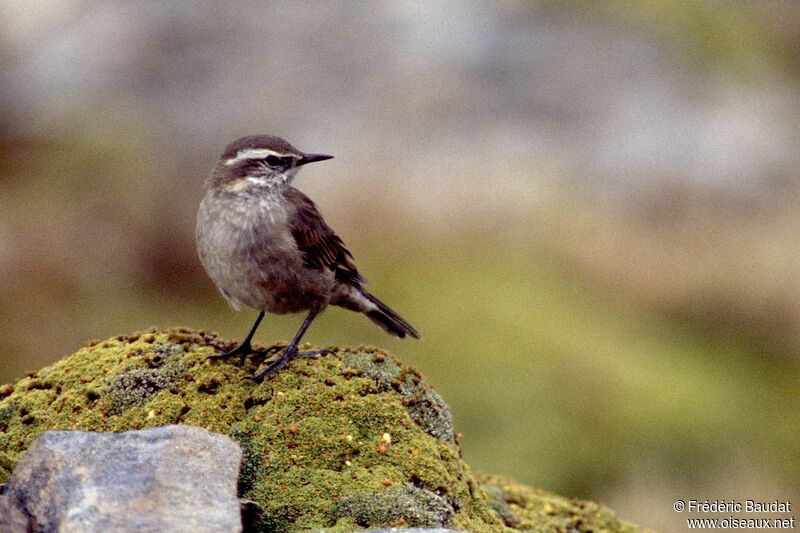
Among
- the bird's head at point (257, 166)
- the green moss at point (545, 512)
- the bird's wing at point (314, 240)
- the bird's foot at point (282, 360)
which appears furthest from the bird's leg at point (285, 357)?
the green moss at point (545, 512)

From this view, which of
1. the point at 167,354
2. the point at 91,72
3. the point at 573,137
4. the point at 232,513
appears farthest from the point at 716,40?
the point at 232,513

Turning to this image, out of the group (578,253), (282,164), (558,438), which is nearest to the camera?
(282,164)

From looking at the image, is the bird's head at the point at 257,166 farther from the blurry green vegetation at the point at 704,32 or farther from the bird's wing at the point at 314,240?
the blurry green vegetation at the point at 704,32

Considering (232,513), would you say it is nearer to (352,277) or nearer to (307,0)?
(352,277)

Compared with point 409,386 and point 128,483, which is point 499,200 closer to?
point 409,386

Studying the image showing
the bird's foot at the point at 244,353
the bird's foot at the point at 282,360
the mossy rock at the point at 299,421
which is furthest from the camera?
the bird's foot at the point at 244,353

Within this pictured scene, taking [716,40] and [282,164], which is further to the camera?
[716,40]

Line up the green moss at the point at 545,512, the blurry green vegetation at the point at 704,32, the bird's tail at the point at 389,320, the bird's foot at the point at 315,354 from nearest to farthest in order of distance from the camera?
the bird's foot at the point at 315,354 → the green moss at the point at 545,512 → the bird's tail at the point at 389,320 → the blurry green vegetation at the point at 704,32
